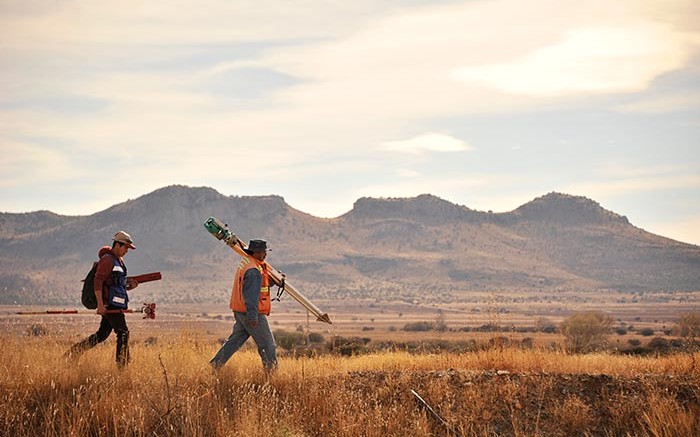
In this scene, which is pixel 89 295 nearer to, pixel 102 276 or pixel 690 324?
pixel 102 276

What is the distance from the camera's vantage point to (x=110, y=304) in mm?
11984

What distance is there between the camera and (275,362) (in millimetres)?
12102

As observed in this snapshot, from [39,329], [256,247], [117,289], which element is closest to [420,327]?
[39,329]

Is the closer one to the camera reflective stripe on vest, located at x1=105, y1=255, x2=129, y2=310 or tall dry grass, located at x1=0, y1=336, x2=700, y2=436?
tall dry grass, located at x1=0, y1=336, x2=700, y2=436

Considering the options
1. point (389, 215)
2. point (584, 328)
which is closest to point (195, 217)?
point (389, 215)

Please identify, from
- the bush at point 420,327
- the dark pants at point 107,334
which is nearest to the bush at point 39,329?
the dark pants at point 107,334

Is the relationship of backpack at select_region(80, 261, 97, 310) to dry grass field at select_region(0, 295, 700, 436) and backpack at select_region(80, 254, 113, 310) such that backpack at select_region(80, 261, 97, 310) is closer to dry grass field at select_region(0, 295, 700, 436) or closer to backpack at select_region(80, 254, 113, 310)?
backpack at select_region(80, 254, 113, 310)

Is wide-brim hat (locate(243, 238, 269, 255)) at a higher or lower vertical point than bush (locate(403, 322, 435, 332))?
higher

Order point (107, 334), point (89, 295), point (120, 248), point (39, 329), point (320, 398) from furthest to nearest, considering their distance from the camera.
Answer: point (39, 329) → point (120, 248) → point (89, 295) → point (107, 334) → point (320, 398)

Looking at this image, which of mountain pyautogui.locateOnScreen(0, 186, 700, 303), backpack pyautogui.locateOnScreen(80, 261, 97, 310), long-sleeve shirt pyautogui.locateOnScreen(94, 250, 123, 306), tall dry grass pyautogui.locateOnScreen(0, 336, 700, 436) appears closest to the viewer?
tall dry grass pyautogui.locateOnScreen(0, 336, 700, 436)

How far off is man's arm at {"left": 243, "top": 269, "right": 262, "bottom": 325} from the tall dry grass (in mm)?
838

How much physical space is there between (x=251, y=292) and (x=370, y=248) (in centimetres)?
15103

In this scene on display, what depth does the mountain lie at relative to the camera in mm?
134625

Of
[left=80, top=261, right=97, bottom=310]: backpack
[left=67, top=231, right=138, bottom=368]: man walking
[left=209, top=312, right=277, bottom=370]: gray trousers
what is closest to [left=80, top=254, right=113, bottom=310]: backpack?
[left=80, top=261, right=97, bottom=310]: backpack
